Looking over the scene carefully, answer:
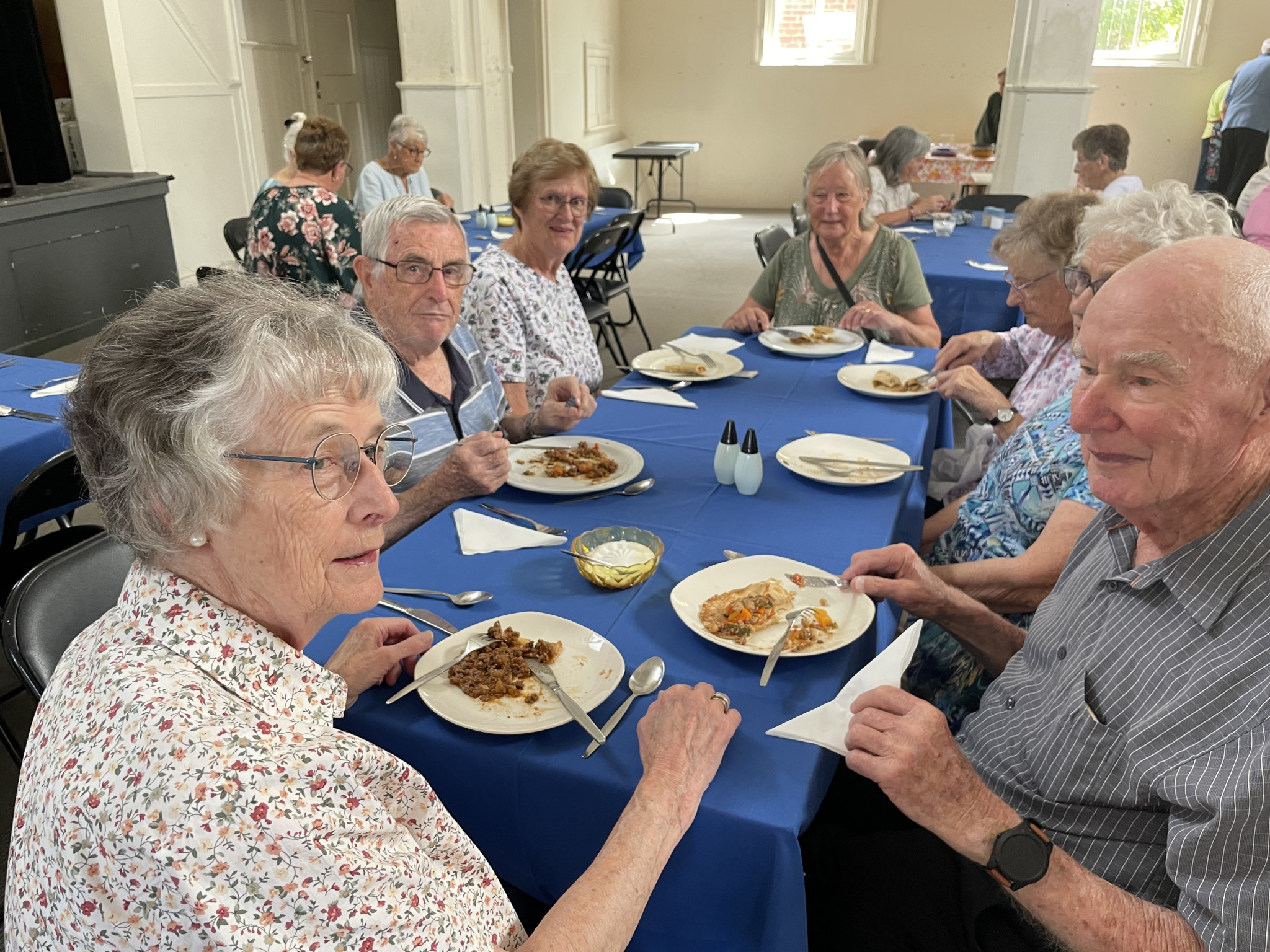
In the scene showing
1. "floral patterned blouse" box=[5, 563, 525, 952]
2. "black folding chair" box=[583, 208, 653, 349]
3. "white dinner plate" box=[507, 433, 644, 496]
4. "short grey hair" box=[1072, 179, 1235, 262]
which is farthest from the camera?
"black folding chair" box=[583, 208, 653, 349]

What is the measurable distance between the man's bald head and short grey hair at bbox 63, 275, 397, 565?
112 cm

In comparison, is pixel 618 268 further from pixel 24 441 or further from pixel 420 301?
pixel 24 441

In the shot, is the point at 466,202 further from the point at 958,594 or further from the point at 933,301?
the point at 958,594

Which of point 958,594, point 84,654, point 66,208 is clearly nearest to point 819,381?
point 958,594

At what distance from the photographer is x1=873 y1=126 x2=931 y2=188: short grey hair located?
19.1 ft

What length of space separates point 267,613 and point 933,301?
13.9 ft

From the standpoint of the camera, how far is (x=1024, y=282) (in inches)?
97.2

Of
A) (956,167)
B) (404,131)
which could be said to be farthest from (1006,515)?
(956,167)

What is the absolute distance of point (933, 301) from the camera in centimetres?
450

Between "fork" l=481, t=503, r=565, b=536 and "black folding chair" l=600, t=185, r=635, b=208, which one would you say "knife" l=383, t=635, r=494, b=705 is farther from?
"black folding chair" l=600, t=185, r=635, b=208

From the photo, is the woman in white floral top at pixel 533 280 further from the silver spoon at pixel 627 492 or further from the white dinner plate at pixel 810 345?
the silver spoon at pixel 627 492

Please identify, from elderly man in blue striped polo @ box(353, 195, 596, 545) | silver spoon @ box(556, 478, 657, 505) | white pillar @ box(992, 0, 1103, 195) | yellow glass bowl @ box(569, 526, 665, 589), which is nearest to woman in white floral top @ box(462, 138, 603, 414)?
elderly man in blue striped polo @ box(353, 195, 596, 545)

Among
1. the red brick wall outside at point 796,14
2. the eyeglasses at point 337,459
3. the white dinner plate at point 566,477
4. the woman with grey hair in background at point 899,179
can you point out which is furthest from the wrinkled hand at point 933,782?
the red brick wall outside at point 796,14

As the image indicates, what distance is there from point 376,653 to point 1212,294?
51.1 inches
